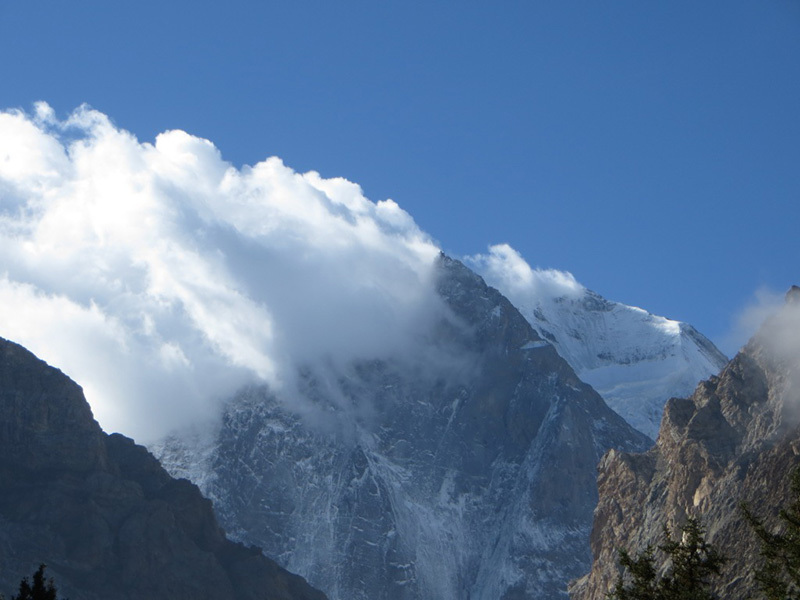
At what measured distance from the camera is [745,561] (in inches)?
5389

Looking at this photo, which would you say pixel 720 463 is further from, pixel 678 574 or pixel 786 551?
pixel 678 574

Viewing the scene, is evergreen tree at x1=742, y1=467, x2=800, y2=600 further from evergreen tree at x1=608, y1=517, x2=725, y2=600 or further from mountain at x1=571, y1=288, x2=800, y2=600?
mountain at x1=571, y1=288, x2=800, y2=600

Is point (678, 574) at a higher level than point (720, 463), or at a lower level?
lower

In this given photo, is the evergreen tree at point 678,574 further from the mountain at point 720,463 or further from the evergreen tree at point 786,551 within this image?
the mountain at point 720,463

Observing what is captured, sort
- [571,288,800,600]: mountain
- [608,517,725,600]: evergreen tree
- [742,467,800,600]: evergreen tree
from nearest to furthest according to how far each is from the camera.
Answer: [742,467,800,600]: evergreen tree
[608,517,725,600]: evergreen tree
[571,288,800,600]: mountain

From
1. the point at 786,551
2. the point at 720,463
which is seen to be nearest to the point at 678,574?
the point at 786,551

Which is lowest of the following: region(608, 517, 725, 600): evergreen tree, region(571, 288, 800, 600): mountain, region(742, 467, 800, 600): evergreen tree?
region(608, 517, 725, 600): evergreen tree

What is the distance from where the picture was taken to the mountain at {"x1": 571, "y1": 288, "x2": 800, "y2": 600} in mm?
145875

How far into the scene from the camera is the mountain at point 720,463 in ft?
479

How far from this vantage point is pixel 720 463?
160m

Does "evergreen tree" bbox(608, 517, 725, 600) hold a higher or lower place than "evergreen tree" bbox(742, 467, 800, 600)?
lower

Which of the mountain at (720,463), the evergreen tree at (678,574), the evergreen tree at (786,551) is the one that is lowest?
the evergreen tree at (678,574)

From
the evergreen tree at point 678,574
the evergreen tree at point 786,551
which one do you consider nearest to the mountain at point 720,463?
the evergreen tree at point 786,551

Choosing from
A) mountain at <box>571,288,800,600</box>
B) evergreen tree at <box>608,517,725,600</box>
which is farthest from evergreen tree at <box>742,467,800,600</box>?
mountain at <box>571,288,800,600</box>
